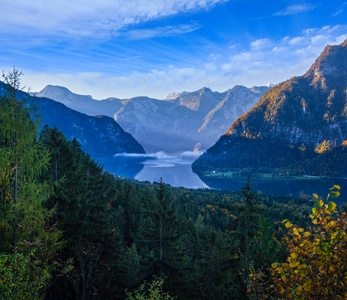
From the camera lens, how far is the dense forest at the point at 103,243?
16.9 ft

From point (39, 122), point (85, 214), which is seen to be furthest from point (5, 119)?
point (85, 214)

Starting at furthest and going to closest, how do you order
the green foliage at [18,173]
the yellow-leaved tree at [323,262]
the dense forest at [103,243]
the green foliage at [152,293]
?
the green foliage at [152,293] < the green foliage at [18,173] < the dense forest at [103,243] < the yellow-leaved tree at [323,262]

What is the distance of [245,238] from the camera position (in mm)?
25969

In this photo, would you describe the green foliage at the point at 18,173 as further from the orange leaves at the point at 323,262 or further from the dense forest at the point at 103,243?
the orange leaves at the point at 323,262

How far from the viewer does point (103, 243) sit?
2398 centimetres

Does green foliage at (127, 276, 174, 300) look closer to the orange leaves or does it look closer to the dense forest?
the dense forest

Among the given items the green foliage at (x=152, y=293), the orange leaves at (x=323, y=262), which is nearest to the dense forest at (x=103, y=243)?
the orange leaves at (x=323, y=262)

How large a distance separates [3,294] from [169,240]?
57.5 ft

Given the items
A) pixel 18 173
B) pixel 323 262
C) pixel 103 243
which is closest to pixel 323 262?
pixel 323 262

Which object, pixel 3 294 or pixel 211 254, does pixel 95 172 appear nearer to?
pixel 211 254

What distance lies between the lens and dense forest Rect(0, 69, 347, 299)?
5.16m

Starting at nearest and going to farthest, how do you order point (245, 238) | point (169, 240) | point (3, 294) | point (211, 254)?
point (3, 294), point (169, 240), point (245, 238), point (211, 254)

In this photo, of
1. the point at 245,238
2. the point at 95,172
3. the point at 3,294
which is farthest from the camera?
the point at 95,172

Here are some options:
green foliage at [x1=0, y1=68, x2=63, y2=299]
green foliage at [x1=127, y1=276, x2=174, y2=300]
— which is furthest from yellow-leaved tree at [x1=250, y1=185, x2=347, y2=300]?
green foliage at [x1=0, y1=68, x2=63, y2=299]
